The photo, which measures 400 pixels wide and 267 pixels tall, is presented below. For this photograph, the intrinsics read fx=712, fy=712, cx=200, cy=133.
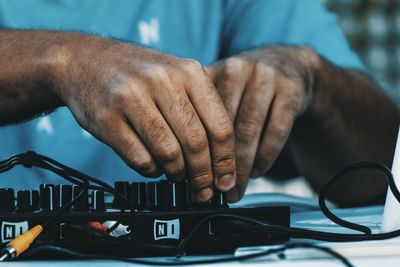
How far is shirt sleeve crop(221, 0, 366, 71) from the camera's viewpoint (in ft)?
3.80

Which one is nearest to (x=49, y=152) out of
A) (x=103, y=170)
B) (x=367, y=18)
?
(x=103, y=170)

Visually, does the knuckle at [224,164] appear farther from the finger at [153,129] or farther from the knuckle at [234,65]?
the knuckle at [234,65]

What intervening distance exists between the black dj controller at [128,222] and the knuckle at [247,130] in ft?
0.51

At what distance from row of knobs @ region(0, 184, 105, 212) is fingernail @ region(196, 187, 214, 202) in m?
0.08

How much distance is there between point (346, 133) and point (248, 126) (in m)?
0.38

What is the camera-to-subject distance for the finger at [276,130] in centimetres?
71

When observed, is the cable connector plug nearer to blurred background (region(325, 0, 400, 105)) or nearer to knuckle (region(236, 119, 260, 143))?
knuckle (region(236, 119, 260, 143))

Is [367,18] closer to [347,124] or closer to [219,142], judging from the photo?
[347,124]

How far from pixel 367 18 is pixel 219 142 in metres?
4.38

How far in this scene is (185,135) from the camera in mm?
566

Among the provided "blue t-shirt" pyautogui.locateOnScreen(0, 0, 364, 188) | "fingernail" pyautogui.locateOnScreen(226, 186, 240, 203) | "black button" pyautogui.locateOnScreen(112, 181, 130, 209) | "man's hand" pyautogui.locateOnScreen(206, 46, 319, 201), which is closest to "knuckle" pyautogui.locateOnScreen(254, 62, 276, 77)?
"man's hand" pyautogui.locateOnScreen(206, 46, 319, 201)

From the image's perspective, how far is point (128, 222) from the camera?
19.6 inches

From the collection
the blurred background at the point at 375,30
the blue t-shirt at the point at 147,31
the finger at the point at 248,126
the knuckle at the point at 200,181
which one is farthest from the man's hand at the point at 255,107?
the blurred background at the point at 375,30

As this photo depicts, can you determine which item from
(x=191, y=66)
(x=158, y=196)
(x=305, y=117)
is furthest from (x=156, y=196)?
(x=305, y=117)
